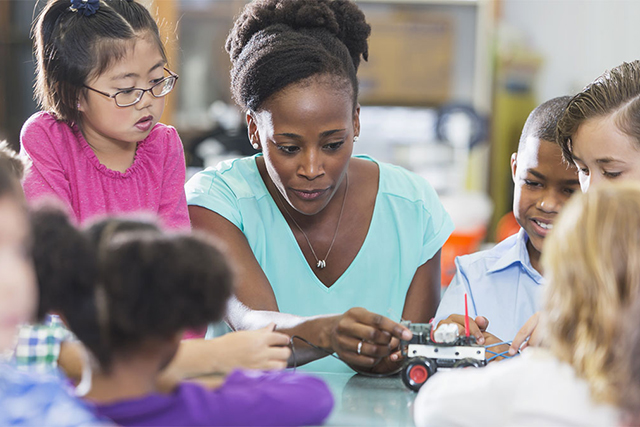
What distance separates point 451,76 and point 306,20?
314 cm

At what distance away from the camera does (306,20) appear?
1438 millimetres

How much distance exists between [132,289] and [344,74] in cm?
80

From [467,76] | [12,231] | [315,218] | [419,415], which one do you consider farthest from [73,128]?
[467,76]

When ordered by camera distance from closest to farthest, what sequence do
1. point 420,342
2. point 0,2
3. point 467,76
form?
point 420,342 < point 0,2 < point 467,76

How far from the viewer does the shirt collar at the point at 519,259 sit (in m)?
1.52

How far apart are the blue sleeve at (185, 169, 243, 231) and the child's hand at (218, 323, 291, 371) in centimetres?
40

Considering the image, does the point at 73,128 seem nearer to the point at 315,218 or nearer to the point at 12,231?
the point at 315,218

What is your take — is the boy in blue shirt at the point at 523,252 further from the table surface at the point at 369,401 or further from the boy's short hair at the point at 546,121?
the table surface at the point at 369,401

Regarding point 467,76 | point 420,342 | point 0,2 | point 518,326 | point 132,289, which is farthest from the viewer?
point 467,76

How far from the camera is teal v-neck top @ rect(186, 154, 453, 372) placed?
1.49 metres

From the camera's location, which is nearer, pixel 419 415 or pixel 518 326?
pixel 419 415

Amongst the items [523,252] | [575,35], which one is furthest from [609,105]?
[575,35]

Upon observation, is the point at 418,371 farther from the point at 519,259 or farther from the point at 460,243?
the point at 460,243

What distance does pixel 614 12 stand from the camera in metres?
4.01
